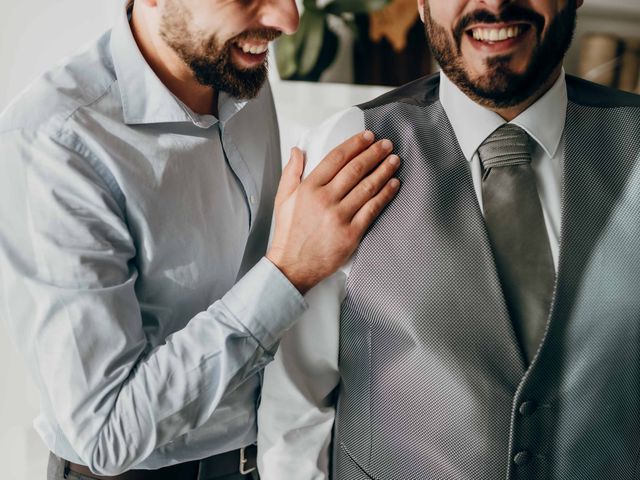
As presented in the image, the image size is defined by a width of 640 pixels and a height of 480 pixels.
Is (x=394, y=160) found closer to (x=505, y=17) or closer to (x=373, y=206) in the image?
(x=373, y=206)

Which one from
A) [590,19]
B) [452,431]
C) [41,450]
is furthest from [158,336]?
[590,19]

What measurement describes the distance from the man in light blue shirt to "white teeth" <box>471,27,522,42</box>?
0.20 meters

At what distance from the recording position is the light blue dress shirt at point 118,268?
0.97 metres

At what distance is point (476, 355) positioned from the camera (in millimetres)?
929

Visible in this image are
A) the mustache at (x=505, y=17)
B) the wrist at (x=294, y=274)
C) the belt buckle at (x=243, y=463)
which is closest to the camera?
the mustache at (x=505, y=17)

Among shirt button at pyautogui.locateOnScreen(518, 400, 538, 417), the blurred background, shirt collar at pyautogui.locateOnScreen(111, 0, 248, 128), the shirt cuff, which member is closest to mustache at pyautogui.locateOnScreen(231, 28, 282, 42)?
shirt collar at pyautogui.locateOnScreen(111, 0, 248, 128)

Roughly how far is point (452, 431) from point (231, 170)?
544 millimetres

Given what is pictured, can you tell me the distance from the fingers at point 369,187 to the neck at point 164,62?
0.32 meters

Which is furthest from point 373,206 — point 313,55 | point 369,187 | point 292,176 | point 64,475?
point 313,55

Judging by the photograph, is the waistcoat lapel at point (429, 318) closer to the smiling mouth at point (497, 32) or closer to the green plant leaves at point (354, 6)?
the smiling mouth at point (497, 32)

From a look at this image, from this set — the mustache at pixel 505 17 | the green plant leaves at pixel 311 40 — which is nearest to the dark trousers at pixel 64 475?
the mustache at pixel 505 17

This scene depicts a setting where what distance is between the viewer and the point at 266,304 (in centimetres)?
98

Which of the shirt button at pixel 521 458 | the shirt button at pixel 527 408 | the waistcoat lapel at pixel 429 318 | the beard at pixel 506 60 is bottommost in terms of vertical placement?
the shirt button at pixel 521 458

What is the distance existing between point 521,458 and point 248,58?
2.32ft
